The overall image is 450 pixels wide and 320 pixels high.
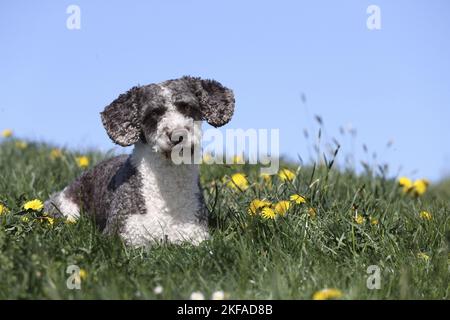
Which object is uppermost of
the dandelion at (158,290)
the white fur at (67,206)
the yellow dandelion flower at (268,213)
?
the yellow dandelion flower at (268,213)

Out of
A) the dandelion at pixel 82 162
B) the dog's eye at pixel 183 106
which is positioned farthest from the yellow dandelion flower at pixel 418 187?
the dandelion at pixel 82 162

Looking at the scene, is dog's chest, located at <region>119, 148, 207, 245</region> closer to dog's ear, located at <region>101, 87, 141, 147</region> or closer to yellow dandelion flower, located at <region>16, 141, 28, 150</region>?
dog's ear, located at <region>101, 87, 141, 147</region>

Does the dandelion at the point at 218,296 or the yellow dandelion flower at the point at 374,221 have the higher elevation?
the yellow dandelion flower at the point at 374,221

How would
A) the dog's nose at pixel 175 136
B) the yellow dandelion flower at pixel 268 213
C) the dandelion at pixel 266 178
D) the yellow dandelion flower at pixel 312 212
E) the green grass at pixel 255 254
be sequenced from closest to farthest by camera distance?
1. the green grass at pixel 255 254
2. the dog's nose at pixel 175 136
3. the yellow dandelion flower at pixel 268 213
4. the yellow dandelion flower at pixel 312 212
5. the dandelion at pixel 266 178

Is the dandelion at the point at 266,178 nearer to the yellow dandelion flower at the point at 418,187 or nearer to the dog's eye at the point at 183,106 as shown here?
the yellow dandelion flower at the point at 418,187

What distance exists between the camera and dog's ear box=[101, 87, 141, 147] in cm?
630

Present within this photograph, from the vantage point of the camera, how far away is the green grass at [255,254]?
16.2ft

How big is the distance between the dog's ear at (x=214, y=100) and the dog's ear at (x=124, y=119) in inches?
20.4

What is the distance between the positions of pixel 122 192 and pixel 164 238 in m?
0.57

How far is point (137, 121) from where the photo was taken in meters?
6.30

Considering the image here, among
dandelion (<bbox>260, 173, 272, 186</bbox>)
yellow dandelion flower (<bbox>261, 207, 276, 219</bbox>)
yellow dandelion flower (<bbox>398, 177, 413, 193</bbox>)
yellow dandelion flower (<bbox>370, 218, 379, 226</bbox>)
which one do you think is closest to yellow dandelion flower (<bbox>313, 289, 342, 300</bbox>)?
yellow dandelion flower (<bbox>261, 207, 276, 219</bbox>)

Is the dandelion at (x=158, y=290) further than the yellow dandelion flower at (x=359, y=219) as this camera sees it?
No
